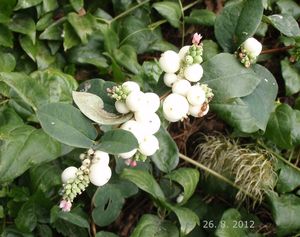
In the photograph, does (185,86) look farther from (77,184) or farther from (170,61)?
(77,184)

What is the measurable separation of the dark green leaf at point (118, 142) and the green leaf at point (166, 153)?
0.75 feet

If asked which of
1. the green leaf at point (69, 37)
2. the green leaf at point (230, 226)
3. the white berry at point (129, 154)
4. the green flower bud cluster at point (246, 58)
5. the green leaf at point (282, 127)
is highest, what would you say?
the green flower bud cluster at point (246, 58)

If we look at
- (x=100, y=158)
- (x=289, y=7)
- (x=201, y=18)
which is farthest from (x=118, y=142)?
(x=289, y=7)

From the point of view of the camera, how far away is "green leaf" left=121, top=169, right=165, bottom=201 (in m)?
0.90

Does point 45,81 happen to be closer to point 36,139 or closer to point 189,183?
point 36,139

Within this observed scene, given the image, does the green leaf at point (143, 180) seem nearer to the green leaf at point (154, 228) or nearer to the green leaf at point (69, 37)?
the green leaf at point (154, 228)

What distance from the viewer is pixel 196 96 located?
2.39 ft

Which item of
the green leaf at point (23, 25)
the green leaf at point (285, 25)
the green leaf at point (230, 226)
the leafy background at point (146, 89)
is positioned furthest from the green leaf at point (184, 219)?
the green leaf at point (23, 25)

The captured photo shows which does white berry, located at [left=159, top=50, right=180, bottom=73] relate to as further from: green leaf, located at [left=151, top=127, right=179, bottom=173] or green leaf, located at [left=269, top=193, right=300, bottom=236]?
green leaf, located at [left=269, top=193, right=300, bottom=236]

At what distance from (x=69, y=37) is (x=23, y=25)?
0.39ft

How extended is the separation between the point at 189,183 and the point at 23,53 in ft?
1.85

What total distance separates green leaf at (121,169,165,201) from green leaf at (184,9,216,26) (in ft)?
1.48

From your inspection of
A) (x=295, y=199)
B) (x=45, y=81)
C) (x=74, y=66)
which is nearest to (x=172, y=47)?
(x=74, y=66)

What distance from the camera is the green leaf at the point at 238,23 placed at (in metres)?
0.89
